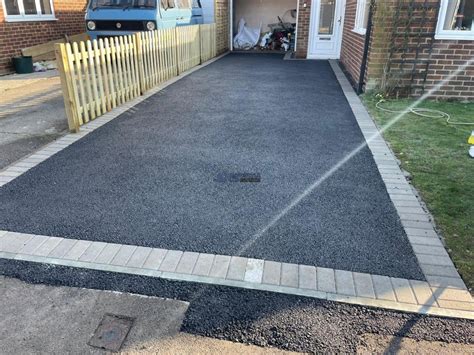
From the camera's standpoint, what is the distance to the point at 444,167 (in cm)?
432

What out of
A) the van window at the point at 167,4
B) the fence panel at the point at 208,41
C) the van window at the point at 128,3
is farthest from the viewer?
the fence panel at the point at 208,41

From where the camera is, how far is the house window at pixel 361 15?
860 centimetres

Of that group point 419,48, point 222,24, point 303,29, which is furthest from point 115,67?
point 222,24

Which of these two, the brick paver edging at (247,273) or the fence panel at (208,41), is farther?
the fence panel at (208,41)

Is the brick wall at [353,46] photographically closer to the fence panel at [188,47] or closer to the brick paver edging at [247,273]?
the fence panel at [188,47]

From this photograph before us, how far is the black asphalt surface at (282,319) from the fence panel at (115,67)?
3.61 metres

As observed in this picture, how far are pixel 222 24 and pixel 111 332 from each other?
14509 mm

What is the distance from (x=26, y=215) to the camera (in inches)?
136

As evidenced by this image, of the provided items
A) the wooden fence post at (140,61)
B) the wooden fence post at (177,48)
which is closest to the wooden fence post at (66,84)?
the wooden fence post at (140,61)

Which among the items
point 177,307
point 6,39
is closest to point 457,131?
point 177,307

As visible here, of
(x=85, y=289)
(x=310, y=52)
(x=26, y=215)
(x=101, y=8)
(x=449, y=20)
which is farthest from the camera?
(x=310, y=52)

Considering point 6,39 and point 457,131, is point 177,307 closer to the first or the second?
point 457,131

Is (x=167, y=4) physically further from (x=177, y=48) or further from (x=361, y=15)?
(x=361, y=15)

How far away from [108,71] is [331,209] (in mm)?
4686
